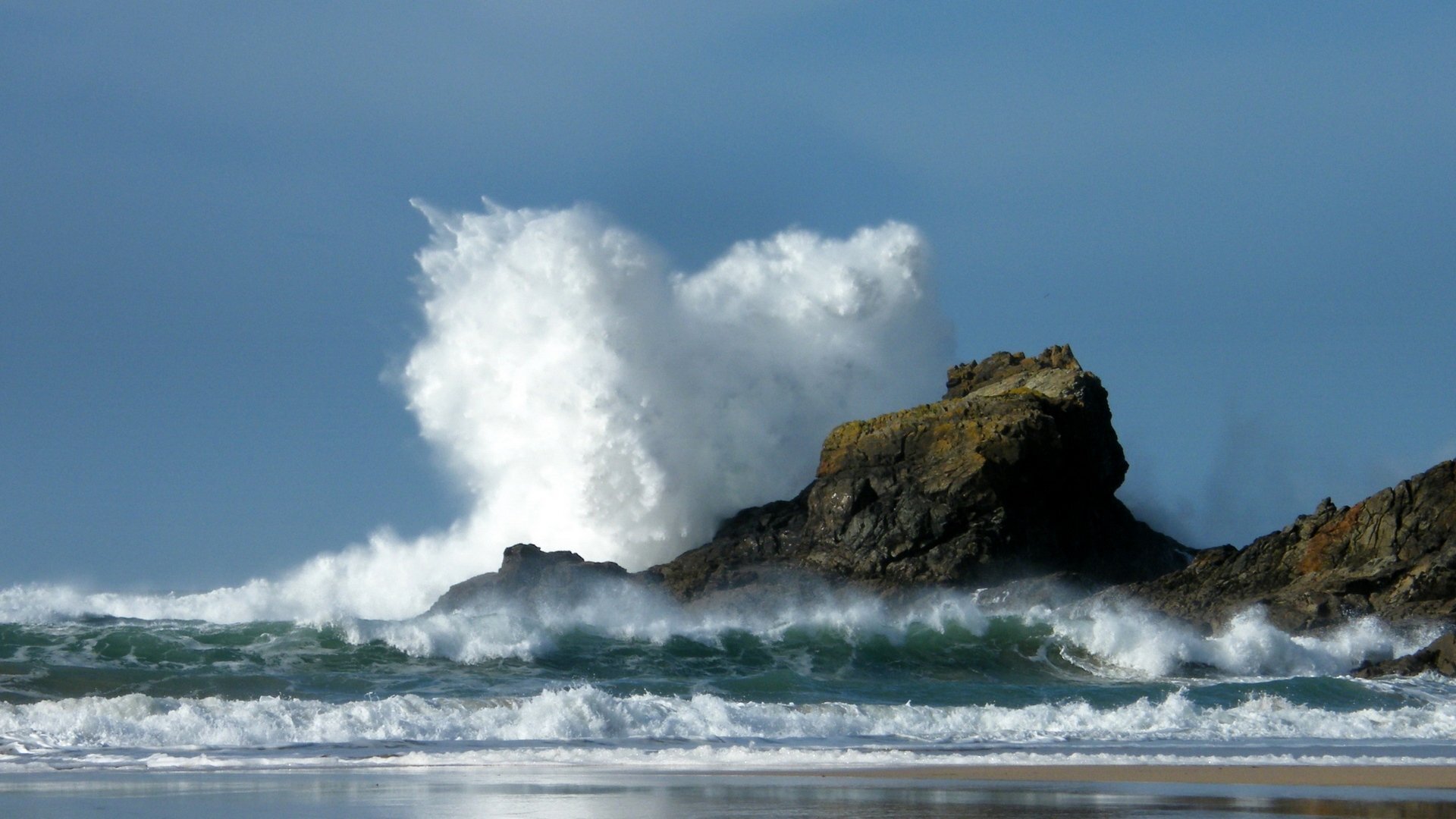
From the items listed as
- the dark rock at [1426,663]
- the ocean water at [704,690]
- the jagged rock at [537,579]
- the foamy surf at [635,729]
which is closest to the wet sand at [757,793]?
the ocean water at [704,690]

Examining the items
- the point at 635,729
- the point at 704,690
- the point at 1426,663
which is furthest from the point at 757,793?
the point at 1426,663

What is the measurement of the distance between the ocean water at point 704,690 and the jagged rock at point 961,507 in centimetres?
118

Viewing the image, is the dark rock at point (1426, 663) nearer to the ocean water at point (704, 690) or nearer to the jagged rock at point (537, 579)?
the ocean water at point (704, 690)

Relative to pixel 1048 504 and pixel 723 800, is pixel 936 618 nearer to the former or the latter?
pixel 1048 504

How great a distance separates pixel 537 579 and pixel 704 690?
10.8 meters

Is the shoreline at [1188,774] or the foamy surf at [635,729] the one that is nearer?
the shoreline at [1188,774]

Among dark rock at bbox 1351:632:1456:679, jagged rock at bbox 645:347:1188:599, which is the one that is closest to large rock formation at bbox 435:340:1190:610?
jagged rock at bbox 645:347:1188:599

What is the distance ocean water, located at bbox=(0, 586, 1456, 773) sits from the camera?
11.7 meters

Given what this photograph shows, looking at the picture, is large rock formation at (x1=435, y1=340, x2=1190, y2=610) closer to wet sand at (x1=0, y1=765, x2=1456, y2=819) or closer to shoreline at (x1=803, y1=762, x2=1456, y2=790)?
shoreline at (x1=803, y1=762, x2=1456, y2=790)

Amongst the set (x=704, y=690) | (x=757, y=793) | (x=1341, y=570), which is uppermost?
(x=1341, y=570)

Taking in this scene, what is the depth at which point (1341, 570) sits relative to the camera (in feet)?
75.4

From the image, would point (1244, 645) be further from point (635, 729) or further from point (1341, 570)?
point (635, 729)

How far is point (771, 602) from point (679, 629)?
297 centimetres

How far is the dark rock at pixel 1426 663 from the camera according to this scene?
1883 cm
